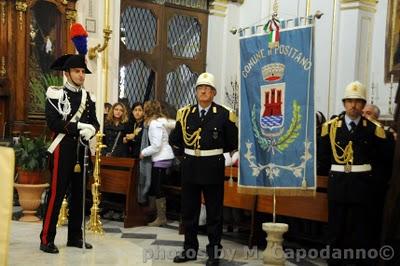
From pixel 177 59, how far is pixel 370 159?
6.35 m

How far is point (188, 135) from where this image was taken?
443 cm

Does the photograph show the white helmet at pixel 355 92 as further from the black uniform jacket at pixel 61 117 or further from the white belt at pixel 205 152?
the black uniform jacket at pixel 61 117

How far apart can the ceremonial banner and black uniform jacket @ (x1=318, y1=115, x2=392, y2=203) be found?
0.73 feet

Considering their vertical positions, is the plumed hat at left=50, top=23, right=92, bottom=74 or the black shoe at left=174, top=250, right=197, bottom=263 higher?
the plumed hat at left=50, top=23, right=92, bottom=74

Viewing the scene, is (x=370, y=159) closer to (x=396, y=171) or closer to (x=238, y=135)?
(x=396, y=171)

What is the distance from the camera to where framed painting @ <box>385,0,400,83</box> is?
8273mm

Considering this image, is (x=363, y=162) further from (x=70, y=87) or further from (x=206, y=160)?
(x=70, y=87)

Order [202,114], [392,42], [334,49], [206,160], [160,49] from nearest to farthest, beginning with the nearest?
[206,160] < [202,114] < [392,42] < [334,49] < [160,49]

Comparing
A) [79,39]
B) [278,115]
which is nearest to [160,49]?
[79,39]

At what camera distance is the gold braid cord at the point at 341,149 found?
417 centimetres

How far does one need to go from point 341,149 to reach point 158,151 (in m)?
2.35

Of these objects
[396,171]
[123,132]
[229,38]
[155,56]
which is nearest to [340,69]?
[229,38]

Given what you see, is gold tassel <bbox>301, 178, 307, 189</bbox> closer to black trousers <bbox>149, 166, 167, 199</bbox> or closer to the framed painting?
black trousers <bbox>149, 166, 167, 199</bbox>

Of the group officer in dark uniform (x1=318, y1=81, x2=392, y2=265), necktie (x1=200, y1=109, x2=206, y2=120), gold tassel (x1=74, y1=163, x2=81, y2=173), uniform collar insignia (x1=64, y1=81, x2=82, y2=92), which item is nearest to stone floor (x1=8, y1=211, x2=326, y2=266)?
officer in dark uniform (x1=318, y1=81, x2=392, y2=265)
